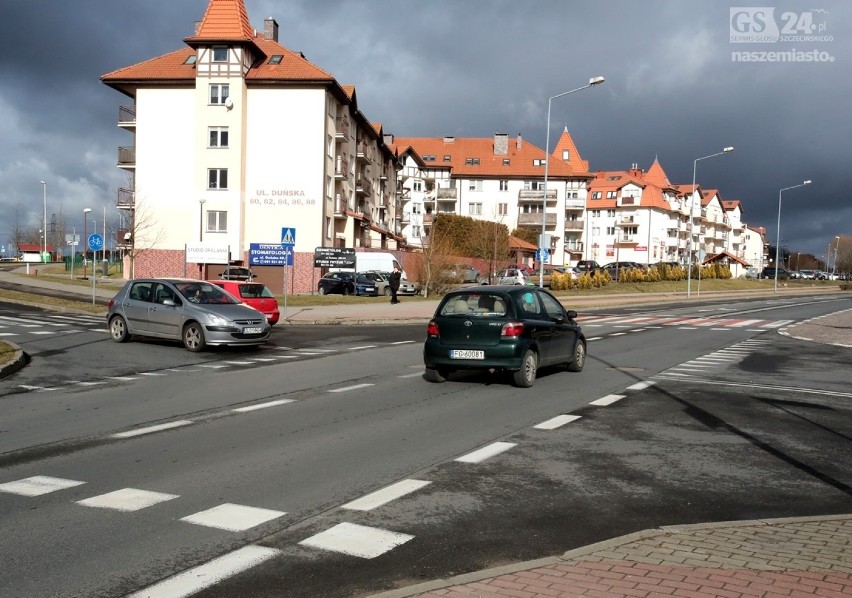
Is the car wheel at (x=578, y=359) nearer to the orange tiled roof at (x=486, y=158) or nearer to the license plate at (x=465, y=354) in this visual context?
the license plate at (x=465, y=354)

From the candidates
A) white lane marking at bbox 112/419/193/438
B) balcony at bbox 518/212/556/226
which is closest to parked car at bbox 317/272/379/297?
white lane marking at bbox 112/419/193/438

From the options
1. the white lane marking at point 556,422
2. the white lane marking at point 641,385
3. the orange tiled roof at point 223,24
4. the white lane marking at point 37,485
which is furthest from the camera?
the orange tiled roof at point 223,24

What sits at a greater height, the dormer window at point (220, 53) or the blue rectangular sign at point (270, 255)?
the dormer window at point (220, 53)

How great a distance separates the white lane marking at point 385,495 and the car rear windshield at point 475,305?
6.24 m

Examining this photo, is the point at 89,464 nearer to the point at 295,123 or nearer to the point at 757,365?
the point at 757,365

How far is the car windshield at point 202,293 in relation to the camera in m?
18.8

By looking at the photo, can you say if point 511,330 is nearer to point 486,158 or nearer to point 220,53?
point 220,53

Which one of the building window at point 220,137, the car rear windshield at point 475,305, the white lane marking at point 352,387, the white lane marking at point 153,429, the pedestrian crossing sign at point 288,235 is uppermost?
the building window at point 220,137

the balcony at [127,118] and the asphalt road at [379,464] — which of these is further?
the balcony at [127,118]

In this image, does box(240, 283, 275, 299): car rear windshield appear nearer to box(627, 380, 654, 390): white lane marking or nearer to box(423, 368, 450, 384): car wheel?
box(423, 368, 450, 384): car wheel

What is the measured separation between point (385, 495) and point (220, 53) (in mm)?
48145

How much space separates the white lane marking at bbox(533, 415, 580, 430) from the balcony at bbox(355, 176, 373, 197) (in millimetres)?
51442

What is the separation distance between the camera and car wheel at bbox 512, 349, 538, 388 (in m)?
12.6

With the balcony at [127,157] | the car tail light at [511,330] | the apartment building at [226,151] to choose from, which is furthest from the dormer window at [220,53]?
the car tail light at [511,330]
